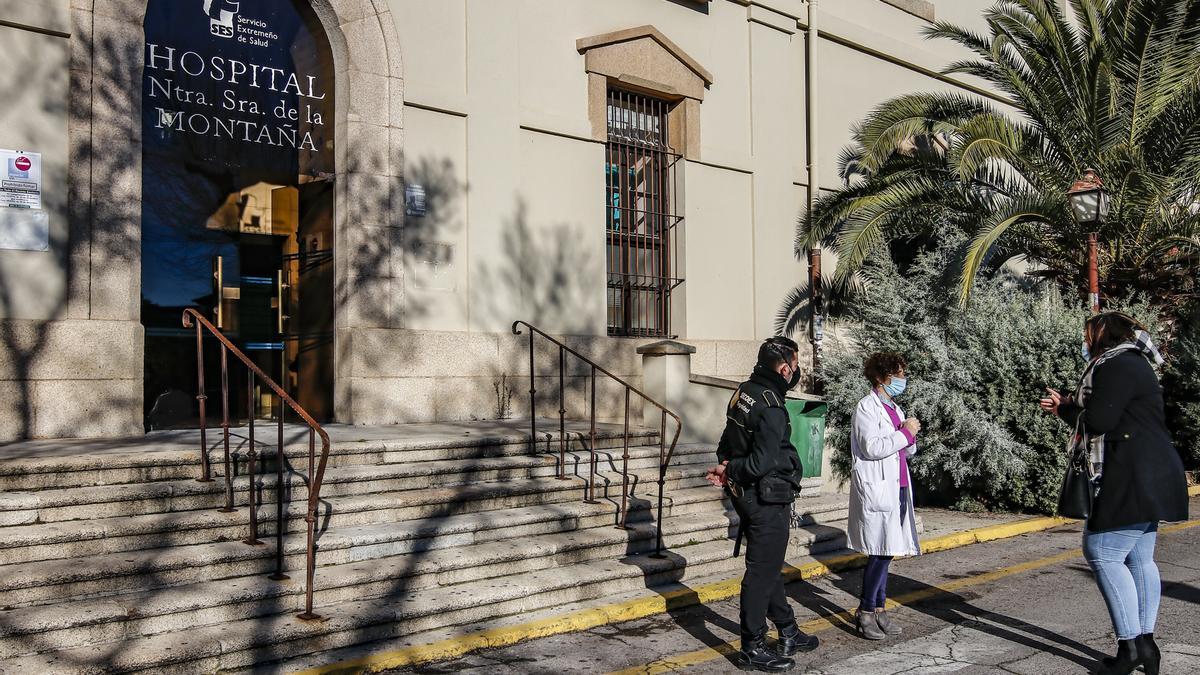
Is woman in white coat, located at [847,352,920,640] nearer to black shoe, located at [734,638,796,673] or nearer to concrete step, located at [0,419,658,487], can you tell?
black shoe, located at [734,638,796,673]

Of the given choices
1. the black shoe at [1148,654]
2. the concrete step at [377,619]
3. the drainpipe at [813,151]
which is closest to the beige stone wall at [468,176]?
the drainpipe at [813,151]

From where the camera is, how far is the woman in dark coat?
5.33m

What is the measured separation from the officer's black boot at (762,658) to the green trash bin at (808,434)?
471 centimetres

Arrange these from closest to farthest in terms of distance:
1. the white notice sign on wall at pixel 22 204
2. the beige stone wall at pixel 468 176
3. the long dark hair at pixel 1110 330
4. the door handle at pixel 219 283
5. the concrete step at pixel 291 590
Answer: the concrete step at pixel 291 590, the long dark hair at pixel 1110 330, the white notice sign on wall at pixel 22 204, the beige stone wall at pixel 468 176, the door handle at pixel 219 283

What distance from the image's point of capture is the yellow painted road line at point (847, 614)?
5.88 metres

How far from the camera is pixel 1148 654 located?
532 cm

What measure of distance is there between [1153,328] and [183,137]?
36.5ft

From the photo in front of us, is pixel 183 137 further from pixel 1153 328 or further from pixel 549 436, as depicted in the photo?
pixel 1153 328

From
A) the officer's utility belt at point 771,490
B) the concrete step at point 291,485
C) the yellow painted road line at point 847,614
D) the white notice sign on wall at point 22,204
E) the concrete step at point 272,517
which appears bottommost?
the yellow painted road line at point 847,614

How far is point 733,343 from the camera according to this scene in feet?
44.6

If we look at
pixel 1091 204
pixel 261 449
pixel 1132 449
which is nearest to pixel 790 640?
pixel 1132 449

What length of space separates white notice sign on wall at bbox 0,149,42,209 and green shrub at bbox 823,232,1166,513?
28.2ft

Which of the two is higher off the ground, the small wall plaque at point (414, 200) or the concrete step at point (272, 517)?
the small wall plaque at point (414, 200)

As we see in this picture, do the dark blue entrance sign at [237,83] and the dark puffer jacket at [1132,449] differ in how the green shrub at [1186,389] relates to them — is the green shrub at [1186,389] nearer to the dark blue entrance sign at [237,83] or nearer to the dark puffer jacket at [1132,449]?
the dark puffer jacket at [1132,449]
